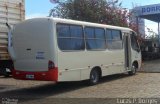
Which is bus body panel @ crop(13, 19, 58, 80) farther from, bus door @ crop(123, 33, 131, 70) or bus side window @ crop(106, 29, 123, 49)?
bus door @ crop(123, 33, 131, 70)

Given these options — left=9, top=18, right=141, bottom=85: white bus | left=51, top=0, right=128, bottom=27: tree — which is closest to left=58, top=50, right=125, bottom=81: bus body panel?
left=9, top=18, right=141, bottom=85: white bus

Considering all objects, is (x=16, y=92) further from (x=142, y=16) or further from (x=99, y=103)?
(x=142, y=16)

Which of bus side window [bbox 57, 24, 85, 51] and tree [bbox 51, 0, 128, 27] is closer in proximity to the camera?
bus side window [bbox 57, 24, 85, 51]

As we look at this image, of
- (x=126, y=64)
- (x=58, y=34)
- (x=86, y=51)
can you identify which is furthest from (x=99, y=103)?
(x=126, y=64)

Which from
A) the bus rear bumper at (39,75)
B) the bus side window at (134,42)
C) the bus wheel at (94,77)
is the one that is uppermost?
the bus side window at (134,42)

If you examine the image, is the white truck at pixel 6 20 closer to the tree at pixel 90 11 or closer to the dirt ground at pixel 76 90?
the dirt ground at pixel 76 90

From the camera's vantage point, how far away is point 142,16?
40500 mm

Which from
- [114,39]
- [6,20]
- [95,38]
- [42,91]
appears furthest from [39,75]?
[114,39]

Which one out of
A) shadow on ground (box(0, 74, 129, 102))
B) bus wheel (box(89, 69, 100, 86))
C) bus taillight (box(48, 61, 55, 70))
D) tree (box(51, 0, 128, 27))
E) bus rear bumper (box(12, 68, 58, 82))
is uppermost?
tree (box(51, 0, 128, 27))

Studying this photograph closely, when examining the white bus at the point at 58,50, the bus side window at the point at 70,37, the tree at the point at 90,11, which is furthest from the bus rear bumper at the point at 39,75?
the tree at the point at 90,11

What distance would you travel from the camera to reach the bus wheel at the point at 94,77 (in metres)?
17.5

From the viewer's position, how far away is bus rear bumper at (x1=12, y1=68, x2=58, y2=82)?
14.8 m

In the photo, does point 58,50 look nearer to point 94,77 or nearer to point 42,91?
point 42,91

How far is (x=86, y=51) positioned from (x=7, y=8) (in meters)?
3.66
